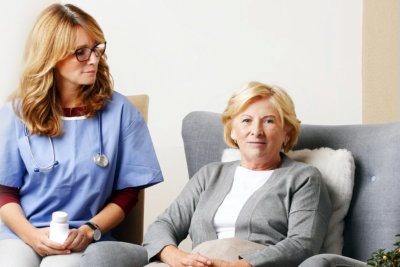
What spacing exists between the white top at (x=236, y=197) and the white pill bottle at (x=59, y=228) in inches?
19.0

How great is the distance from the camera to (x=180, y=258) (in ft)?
6.46

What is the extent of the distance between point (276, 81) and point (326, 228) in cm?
117

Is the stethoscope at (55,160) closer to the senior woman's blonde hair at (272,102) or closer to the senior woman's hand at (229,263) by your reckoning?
the senior woman's blonde hair at (272,102)

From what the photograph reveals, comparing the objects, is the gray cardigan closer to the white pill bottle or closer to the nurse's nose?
the white pill bottle

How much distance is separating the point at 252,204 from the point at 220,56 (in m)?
1.23

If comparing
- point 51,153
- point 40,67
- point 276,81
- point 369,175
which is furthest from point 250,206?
point 276,81

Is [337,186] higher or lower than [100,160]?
lower

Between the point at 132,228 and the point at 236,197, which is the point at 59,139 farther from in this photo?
the point at 236,197

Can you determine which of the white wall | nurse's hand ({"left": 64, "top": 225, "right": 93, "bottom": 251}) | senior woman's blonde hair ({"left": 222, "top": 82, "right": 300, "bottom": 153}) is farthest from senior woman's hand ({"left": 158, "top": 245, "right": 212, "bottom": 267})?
the white wall

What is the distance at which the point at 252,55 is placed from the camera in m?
3.11

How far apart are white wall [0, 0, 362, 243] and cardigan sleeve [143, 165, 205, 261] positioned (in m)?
0.96

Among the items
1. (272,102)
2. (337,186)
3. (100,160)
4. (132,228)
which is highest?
(272,102)

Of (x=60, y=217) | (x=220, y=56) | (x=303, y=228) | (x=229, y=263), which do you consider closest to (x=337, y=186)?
(x=303, y=228)

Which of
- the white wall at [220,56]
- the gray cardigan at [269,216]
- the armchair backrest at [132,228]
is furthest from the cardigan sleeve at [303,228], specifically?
the white wall at [220,56]
